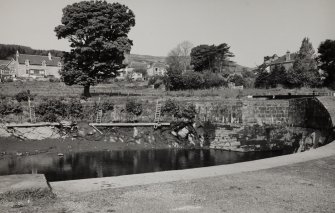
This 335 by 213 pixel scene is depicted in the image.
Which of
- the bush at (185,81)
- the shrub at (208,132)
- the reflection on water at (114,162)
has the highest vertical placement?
the bush at (185,81)

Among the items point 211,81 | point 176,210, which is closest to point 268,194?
point 176,210

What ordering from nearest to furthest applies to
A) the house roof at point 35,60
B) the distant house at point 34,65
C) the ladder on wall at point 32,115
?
1. the ladder on wall at point 32,115
2. the distant house at point 34,65
3. the house roof at point 35,60

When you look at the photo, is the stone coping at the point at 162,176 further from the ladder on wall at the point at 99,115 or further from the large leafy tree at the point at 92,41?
the large leafy tree at the point at 92,41

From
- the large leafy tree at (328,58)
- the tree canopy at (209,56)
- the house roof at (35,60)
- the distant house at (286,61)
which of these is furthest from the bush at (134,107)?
the house roof at (35,60)

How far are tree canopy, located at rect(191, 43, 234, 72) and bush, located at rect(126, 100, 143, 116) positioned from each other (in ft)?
134

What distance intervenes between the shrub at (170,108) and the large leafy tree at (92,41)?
7111 millimetres

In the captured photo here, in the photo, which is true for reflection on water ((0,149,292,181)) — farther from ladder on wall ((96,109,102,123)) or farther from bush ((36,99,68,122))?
bush ((36,99,68,122))

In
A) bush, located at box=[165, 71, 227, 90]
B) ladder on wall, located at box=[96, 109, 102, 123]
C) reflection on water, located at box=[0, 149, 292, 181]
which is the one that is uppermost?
bush, located at box=[165, 71, 227, 90]

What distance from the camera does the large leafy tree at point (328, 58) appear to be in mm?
48094

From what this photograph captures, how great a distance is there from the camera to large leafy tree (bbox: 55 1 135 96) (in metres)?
31.0

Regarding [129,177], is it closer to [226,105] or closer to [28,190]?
[28,190]

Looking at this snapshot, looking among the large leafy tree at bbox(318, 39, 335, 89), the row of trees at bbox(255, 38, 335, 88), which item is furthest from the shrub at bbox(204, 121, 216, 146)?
the large leafy tree at bbox(318, 39, 335, 89)

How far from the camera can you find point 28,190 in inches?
250

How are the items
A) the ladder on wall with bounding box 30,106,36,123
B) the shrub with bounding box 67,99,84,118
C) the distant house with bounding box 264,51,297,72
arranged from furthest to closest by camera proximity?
the distant house with bounding box 264,51,297,72
the shrub with bounding box 67,99,84,118
the ladder on wall with bounding box 30,106,36,123
